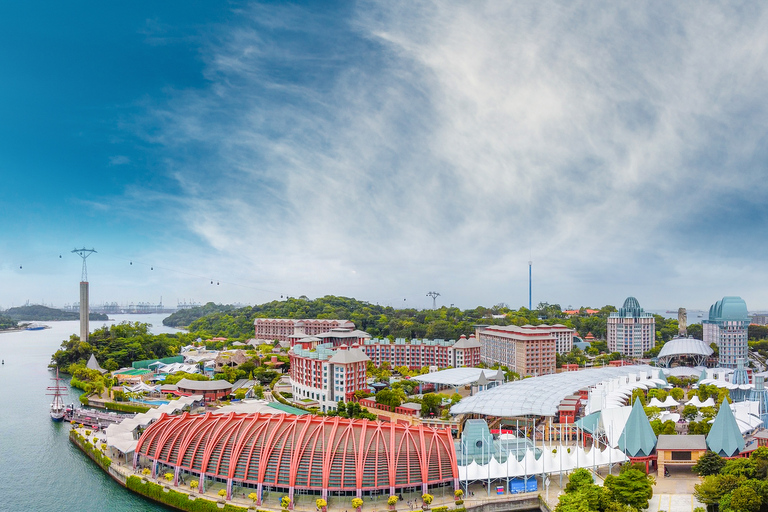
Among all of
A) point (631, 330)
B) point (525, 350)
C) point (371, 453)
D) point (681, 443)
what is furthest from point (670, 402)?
point (631, 330)

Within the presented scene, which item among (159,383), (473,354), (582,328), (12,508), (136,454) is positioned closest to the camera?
(12,508)

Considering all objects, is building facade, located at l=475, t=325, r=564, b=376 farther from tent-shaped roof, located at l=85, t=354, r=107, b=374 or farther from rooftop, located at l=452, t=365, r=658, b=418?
tent-shaped roof, located at l=85, t=354, r=107, b=374

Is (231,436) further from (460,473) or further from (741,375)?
(741,375)

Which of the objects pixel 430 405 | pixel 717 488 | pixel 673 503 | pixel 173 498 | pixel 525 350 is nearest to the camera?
pixel 717 488

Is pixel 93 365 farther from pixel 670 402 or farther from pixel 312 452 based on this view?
pixel 670 402

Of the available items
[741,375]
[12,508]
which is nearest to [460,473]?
[12,508]

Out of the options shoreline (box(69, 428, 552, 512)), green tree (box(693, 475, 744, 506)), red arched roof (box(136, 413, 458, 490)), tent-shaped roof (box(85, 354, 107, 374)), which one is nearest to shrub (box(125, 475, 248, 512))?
shoreline (box(69, 428, 552, 512))
